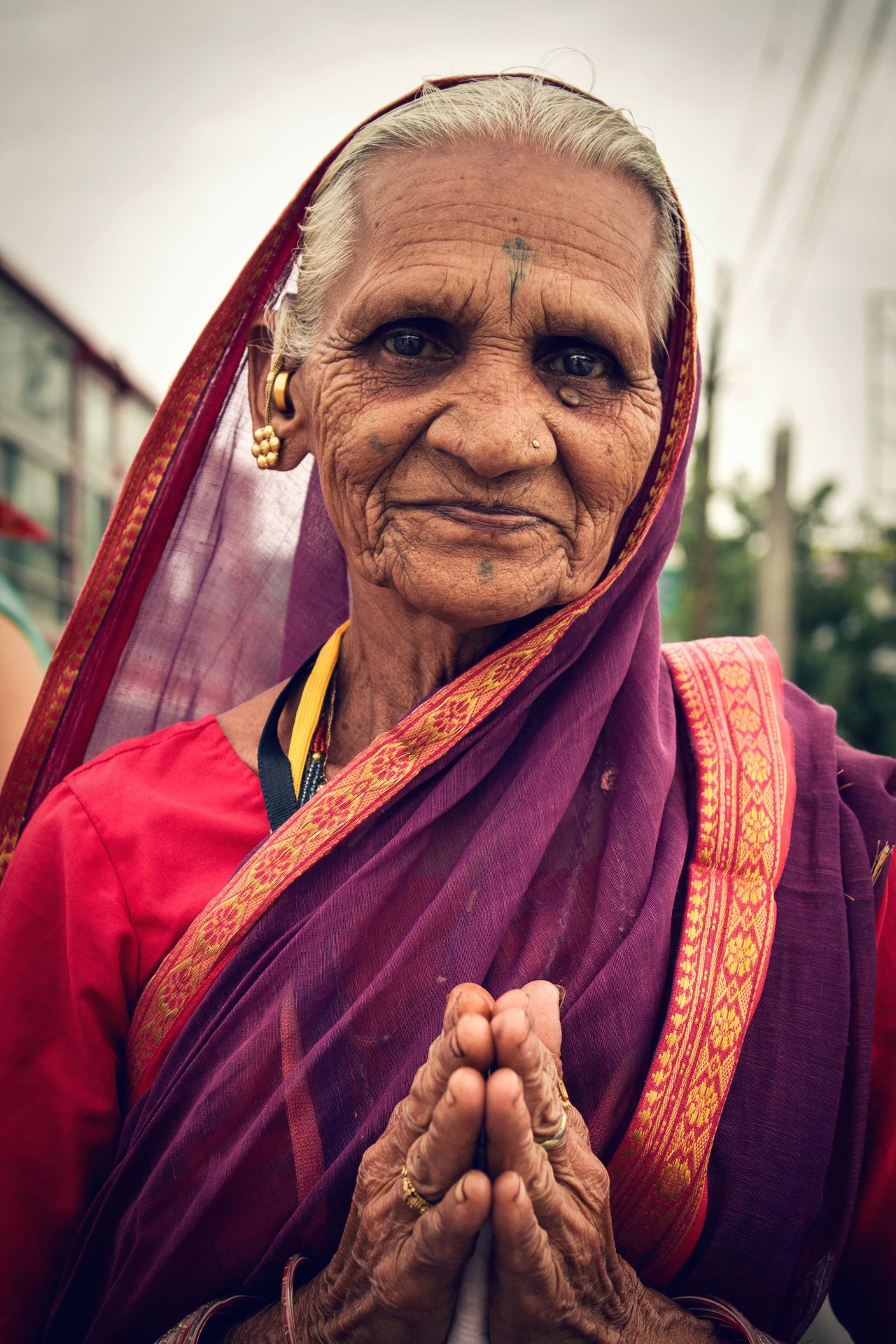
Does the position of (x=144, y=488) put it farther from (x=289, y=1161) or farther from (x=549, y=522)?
(x=289, y=1161)

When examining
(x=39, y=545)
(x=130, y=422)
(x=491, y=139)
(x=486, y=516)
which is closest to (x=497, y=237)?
(x=491, y=139)

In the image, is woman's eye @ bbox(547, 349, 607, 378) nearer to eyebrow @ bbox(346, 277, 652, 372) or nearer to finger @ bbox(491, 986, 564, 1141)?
eyebrow @ bbox(346, 277, 652, 372)

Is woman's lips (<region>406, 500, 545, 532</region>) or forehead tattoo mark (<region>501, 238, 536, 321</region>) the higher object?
forehead tattoo mark (<region>501, 238, 536, 321</region>)

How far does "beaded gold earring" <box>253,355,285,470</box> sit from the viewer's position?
181 centimetres

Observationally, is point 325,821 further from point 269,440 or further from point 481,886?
point 269,440

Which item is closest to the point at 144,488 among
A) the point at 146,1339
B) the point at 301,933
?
the point at 301,933

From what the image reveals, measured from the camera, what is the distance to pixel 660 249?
1669mm

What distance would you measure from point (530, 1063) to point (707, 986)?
0.43 metres

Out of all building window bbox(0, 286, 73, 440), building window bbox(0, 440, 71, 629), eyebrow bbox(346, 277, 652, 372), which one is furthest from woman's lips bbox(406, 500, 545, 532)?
building window bbox(0, 286, 73, 440)

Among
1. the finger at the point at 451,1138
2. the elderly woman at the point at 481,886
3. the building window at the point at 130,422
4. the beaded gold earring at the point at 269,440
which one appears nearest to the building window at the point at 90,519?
the building window at the point at 130,422

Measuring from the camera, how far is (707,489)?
45.6 feet

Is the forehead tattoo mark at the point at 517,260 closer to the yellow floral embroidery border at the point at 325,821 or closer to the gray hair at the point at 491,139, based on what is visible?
the gray hair at the point at 491,139

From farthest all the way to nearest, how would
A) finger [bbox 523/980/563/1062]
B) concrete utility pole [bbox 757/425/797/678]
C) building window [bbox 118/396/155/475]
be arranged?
building window [bbox 118/396/155/475]
concrete utility pole [bbox 757/425/797/678]
finger [bbox 523/980/563/1062]

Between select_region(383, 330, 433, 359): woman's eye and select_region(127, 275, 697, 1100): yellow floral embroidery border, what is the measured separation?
0.46m
